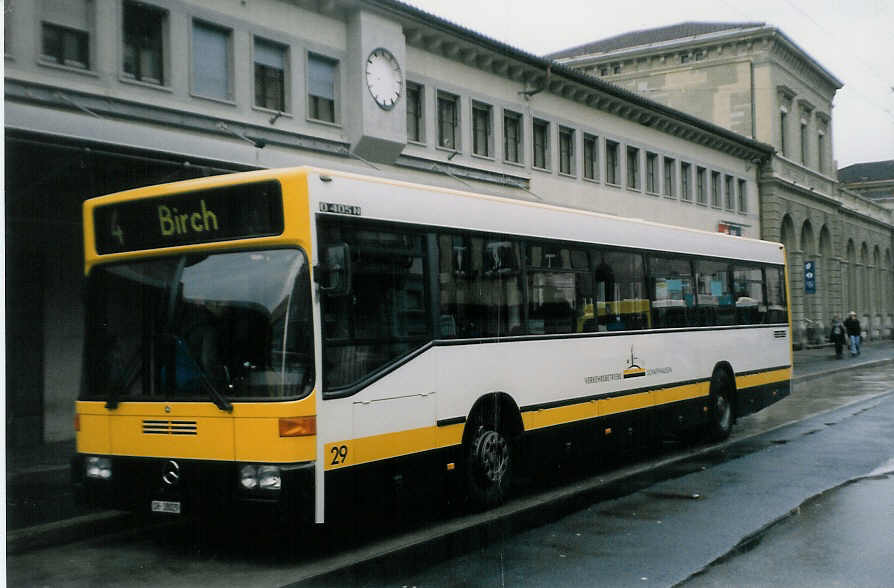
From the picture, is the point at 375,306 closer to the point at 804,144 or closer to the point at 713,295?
the point at 713,295

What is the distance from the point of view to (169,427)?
293 inches

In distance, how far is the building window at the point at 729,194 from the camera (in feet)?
143

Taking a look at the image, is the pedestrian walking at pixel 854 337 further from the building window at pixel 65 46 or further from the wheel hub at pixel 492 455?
the wheel hub at pixel 492 455

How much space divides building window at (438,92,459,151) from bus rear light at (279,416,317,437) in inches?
724

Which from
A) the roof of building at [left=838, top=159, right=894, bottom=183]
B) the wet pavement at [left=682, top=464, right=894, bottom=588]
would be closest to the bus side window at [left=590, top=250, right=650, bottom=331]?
the wet pavement at [left=682, top=464, right=894, bottom=588]

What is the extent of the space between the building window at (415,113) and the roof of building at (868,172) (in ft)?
220

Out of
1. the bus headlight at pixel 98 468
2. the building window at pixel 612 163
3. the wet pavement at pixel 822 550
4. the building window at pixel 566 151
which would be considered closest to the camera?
the wet pavement at pixel 822 550

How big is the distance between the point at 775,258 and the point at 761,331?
1.51 metres

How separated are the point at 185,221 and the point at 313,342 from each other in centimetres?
147

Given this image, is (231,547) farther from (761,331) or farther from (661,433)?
(761,331)

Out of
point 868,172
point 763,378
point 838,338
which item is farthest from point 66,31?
point 868,172

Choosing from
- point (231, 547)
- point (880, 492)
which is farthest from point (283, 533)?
point (880, 492)

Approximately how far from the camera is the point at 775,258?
16.7 metres

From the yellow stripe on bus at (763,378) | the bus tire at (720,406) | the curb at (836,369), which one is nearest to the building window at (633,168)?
the curb at (836,369)
